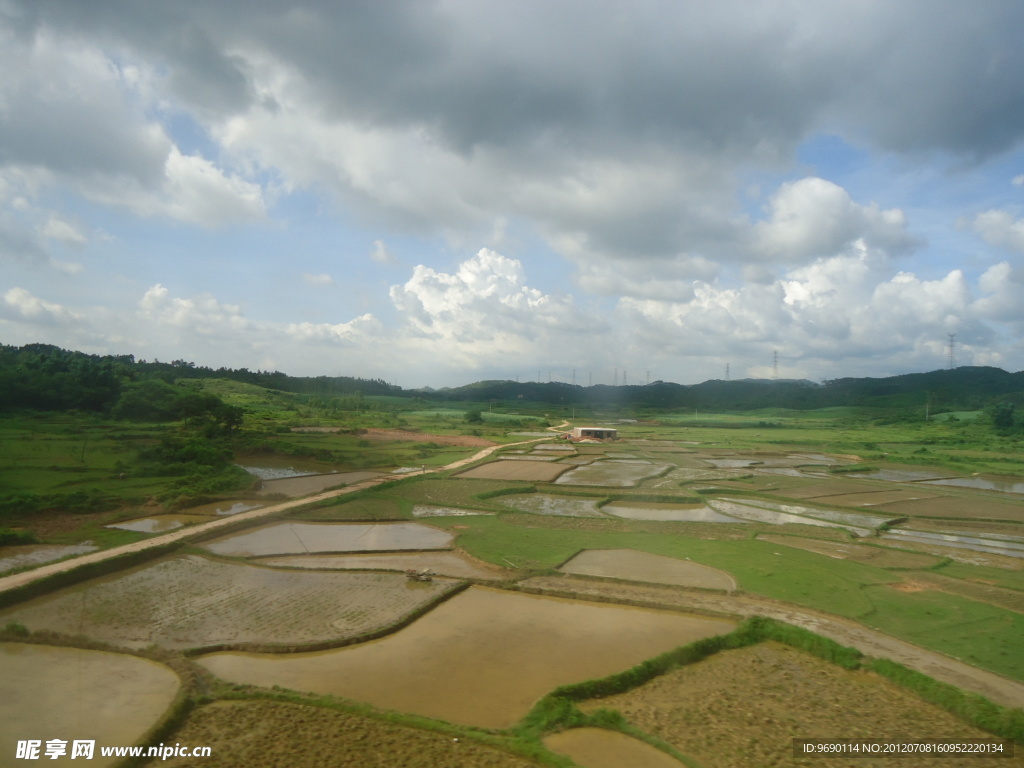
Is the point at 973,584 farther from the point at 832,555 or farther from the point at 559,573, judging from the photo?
the point at 559,573

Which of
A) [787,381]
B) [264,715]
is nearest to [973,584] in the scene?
[264,715]

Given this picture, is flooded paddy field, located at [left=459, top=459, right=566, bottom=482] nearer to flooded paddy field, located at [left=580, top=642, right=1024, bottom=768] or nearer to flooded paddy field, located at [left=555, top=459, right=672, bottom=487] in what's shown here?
flooded paddy field, located at [left=555, top=459, right=672, bottom=487]

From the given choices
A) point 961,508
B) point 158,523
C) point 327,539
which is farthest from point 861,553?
point 158,523

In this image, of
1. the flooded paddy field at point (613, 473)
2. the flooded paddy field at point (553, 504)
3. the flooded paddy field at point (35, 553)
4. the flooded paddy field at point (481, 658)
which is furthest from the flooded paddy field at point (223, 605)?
the flooded paddy field at point (613, 473)

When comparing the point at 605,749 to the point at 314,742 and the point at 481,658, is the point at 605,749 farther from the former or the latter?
the point at 314,742

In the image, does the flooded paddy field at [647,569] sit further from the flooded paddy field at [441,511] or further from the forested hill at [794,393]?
the forested hill at [794,393]

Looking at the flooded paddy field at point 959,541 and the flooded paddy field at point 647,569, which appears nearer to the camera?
the flooded paddy field at point 647,569
